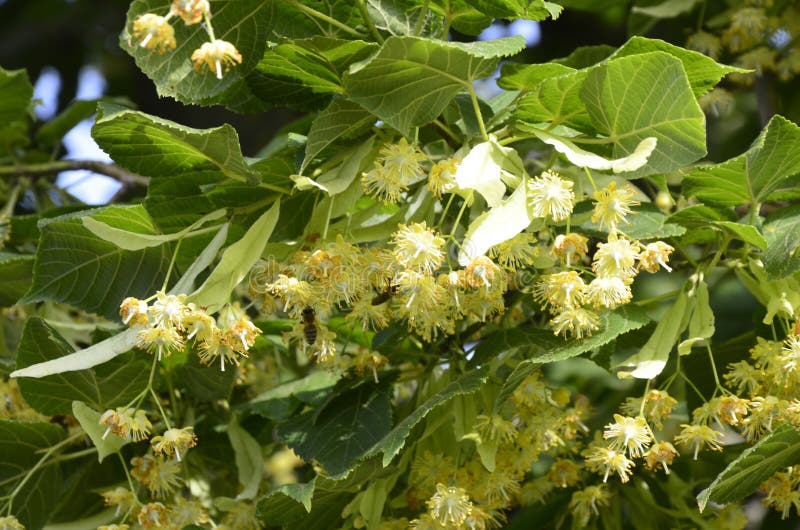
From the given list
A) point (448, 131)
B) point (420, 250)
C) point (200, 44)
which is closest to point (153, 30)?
point (200, 44)

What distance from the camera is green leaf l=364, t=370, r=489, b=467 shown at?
137 cm

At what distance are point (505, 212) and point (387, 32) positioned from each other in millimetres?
424

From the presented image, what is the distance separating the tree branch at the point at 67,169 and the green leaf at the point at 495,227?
4.49ft

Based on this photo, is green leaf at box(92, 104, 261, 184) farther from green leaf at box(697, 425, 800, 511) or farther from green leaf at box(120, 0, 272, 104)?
green leaf at box(697, 425, 800, 511)

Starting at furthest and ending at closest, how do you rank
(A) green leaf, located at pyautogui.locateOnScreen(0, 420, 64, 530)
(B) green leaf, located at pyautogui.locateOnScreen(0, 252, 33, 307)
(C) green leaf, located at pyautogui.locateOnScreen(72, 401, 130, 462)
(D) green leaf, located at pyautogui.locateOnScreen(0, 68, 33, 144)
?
1. (D) green leaf, located at pyautogui.locateOnScreen(0, 68, 33, 144)
2. (B) green leaf, located at pyautogui.locateOnScreen(0, 252, 33, 307)
3. (A) green leaf, located at pyautogui.locateOnScreen(0, 420, 64, 530)
4. (C) green leaf, located at pyautogui.locateOnScreen(72, 401, 130, 462)

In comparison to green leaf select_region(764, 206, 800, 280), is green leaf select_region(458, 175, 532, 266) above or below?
above

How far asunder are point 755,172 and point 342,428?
73 cm

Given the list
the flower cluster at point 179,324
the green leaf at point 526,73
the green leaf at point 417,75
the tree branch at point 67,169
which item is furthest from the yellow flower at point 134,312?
the tree branch at point 67,169

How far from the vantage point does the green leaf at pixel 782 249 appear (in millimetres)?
1402

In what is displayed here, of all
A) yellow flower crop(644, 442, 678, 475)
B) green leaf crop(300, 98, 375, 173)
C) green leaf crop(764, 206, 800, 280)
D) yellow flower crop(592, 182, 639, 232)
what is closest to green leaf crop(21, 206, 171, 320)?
green leaf crop(300, 98, 375, 173)

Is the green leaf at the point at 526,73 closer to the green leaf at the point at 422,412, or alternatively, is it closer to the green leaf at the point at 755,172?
the green leaf at the point at 755,172

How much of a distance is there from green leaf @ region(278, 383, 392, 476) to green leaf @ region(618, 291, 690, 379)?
0.39 metres

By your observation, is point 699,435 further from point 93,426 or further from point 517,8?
point 93,426

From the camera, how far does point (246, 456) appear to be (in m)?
1.88
